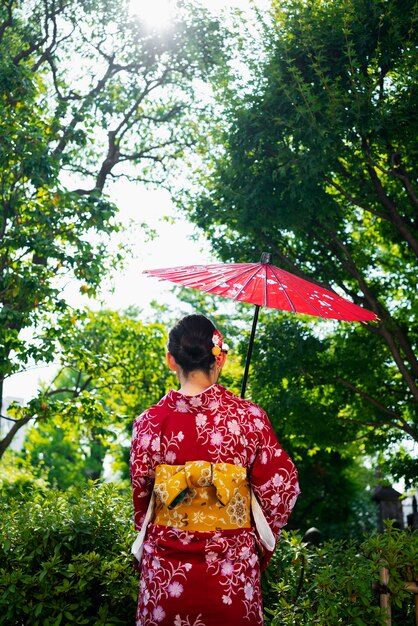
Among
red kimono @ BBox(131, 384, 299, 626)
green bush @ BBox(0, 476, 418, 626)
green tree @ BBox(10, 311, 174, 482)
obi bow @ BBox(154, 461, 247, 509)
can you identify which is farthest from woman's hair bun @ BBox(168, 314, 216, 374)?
green tree @ BBox(10, 311, 174, 482)

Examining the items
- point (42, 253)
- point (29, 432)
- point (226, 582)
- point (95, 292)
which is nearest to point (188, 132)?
point (95, 292)

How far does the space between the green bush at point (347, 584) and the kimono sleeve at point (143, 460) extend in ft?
3.95

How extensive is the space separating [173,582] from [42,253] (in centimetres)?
732

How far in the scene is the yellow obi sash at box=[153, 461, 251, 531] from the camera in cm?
313

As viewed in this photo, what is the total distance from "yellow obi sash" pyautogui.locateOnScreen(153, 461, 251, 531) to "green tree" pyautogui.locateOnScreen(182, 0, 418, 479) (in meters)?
6.02

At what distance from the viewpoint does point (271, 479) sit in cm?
338

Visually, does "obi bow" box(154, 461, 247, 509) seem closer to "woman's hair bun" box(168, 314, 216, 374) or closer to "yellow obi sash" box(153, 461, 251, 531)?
"yellow obi sash" box(153, 461, 251, 531)

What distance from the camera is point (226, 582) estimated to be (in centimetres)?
314

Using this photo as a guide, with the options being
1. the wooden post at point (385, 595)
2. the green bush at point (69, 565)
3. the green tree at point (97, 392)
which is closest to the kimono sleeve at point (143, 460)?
the green bush at point (69, 565)

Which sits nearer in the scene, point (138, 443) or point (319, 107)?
point (138, 443)

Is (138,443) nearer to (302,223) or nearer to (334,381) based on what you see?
(302,223)

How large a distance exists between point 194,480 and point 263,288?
1.41 metres

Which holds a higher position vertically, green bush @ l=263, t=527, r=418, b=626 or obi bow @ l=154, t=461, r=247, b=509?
obi bow @ l=154, t=461, r=247, b=509

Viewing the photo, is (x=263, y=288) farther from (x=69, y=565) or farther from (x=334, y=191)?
(x=334, y=191)
